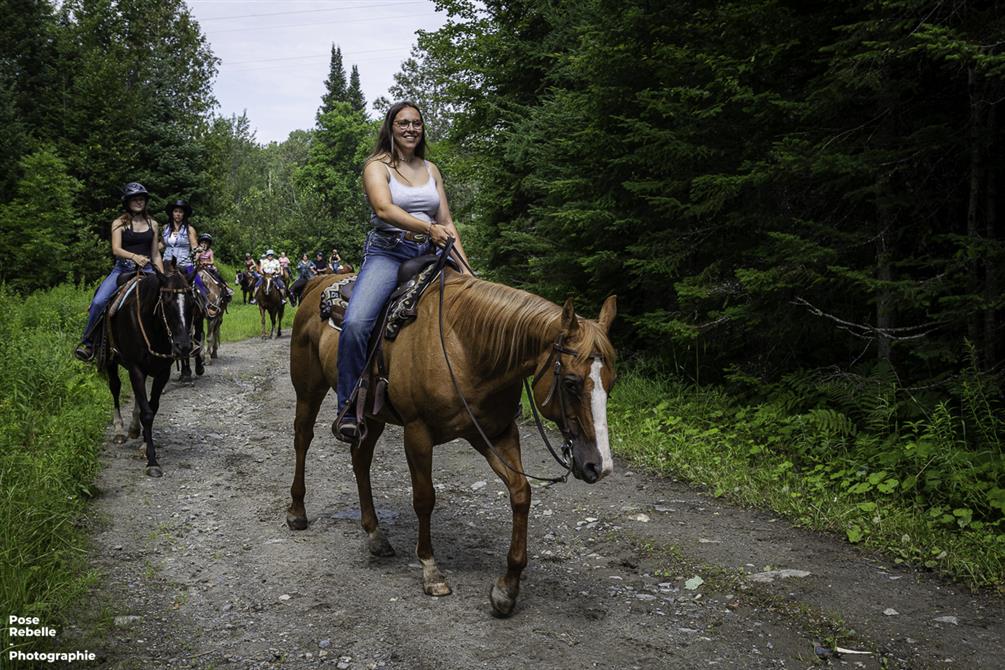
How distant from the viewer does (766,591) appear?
4320mm

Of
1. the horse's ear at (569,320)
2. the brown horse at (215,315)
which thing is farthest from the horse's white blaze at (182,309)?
the brown horse at (215,315)

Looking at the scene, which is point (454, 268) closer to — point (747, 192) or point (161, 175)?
point (747, 192)

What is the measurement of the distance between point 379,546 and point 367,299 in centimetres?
182

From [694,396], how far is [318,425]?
504cm

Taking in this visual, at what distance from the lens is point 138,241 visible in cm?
843

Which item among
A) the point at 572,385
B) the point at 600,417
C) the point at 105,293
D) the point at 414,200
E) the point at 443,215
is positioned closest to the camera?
the point at 600,417

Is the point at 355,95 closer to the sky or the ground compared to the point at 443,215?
closer to the sky

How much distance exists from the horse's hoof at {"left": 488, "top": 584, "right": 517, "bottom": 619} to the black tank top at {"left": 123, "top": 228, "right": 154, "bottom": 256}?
6816 millimetres

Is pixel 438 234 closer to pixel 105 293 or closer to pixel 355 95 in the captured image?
pixel 105 293

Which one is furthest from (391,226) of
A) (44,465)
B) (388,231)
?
(44,465)

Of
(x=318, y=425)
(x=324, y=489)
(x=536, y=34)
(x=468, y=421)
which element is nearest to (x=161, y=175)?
(x=536, y=34)

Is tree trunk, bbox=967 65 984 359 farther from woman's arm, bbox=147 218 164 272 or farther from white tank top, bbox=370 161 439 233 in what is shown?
woman's arm, bbox=147 218 164 272

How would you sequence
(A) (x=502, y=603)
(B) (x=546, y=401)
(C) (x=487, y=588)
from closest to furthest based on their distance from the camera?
(B) (x=546, y=401) → (A) (x=502, y=603) → (C) (x=487, y=588)

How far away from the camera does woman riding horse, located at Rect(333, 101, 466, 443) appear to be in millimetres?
4656
